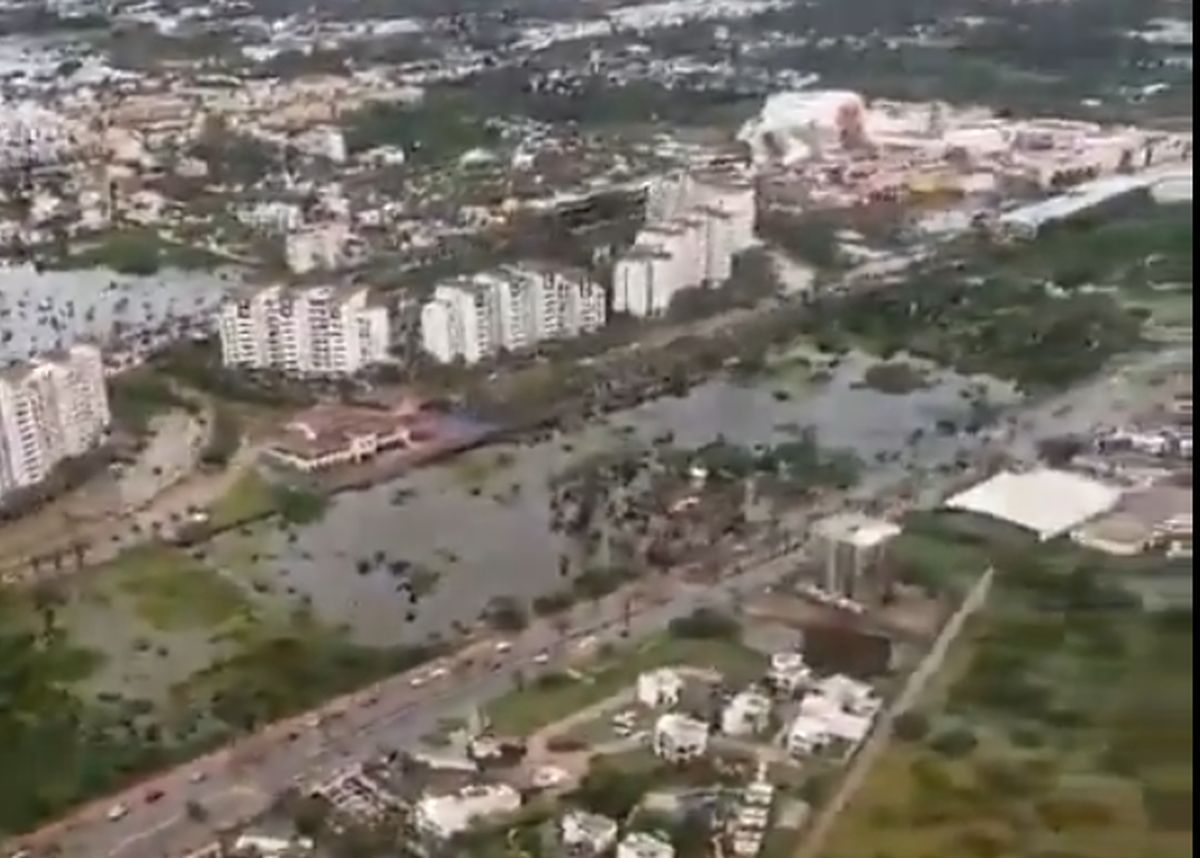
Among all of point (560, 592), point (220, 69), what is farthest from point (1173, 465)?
point (220, 69)

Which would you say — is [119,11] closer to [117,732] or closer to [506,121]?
[506,121]

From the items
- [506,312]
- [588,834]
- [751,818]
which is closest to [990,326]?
[506,312]

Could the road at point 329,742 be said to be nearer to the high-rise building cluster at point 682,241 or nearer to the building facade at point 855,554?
the building facade at point 855,554

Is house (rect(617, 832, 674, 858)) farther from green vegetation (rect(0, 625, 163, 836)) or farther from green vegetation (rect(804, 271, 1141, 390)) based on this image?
green vegetation (rect(804, 271, 1141, 390))

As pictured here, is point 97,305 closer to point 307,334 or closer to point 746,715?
point 307,334

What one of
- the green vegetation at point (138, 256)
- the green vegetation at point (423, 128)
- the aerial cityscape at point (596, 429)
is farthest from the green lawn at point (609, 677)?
the green vegetation at point (423, 128)
